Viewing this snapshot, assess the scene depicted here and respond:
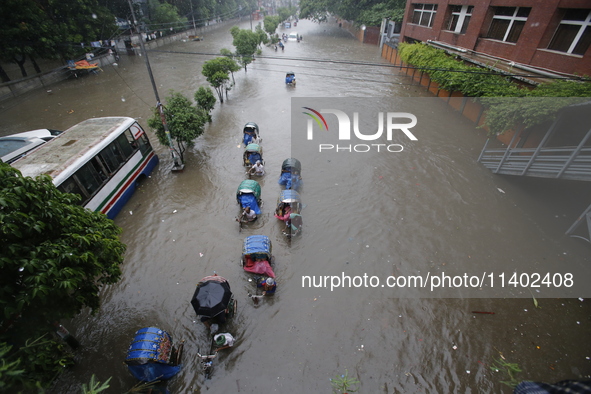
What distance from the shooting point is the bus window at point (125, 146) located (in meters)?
10.1

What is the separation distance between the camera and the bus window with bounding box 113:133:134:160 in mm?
10144

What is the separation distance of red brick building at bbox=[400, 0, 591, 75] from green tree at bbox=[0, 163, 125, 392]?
61.2ft

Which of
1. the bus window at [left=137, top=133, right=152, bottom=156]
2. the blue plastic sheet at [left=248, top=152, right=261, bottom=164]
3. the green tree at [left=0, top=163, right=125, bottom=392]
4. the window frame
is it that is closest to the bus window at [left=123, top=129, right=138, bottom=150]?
the bus window at [left=137, top=133, right=152, bottom=156]

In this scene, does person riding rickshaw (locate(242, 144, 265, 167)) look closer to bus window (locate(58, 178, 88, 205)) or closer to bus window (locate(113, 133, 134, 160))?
bus window (locate(113, 133, 134, 160))

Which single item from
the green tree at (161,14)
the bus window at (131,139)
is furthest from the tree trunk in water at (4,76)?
the green tree at (161,14)

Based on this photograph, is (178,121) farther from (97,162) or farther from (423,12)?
(423,12)

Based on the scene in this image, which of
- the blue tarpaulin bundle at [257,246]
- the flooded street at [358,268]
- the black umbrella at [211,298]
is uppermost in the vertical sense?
the black umbrella at [211,298]

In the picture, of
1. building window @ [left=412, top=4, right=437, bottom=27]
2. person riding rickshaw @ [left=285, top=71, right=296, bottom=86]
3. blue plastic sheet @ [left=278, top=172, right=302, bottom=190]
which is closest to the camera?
blue plastic sheet @ [left=278, top=172, right=302, bottom=190]

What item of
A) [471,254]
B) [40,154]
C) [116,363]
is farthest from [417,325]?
[40,154]

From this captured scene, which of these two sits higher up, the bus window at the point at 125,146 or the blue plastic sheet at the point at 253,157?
the bus window at the point at 125,146

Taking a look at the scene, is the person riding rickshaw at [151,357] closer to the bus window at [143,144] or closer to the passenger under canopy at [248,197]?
the passenger under canopy at [248,197]

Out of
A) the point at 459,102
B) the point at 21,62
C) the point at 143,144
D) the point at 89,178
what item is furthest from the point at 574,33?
the point at 21,62

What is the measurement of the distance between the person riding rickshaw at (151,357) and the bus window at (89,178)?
18.0 feet

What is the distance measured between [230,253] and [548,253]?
10.1m
